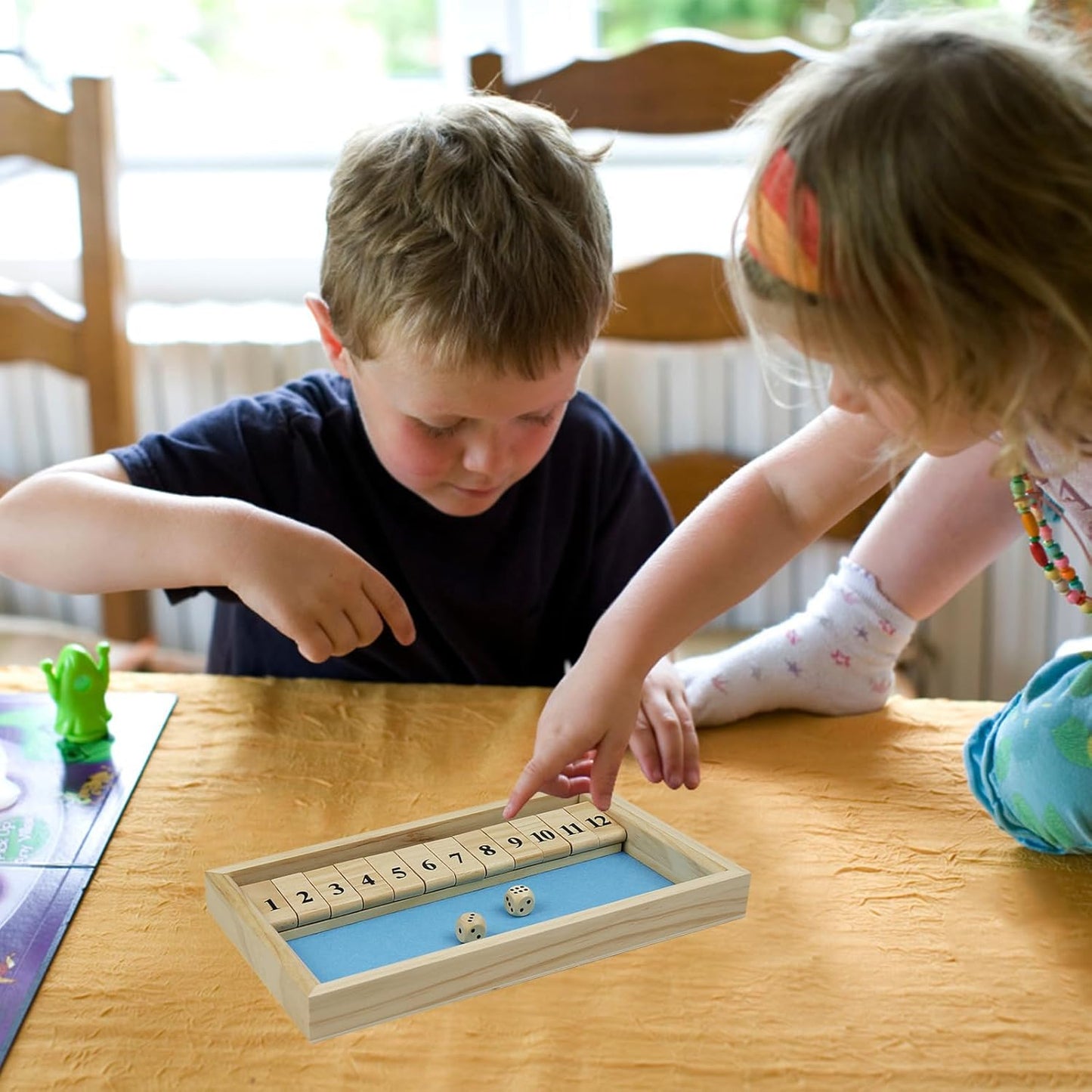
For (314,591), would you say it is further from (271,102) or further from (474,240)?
(271,102)

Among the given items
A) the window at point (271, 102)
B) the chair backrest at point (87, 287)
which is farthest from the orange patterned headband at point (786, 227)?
the window at point (271, 102)

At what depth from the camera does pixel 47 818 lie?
2.48ft

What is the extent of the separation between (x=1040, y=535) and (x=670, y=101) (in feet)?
2.76

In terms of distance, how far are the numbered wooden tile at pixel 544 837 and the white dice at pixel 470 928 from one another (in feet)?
0.27

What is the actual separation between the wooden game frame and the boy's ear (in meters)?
0.37

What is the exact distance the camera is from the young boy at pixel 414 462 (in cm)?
83

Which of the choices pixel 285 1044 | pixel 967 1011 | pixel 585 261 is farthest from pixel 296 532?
pixel 967 1011

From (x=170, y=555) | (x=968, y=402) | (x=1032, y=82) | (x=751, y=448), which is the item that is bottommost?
(x=751, y=448)

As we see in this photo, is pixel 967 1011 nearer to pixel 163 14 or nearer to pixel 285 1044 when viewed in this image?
pixel 285 1044

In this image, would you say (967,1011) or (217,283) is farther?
(217,283)

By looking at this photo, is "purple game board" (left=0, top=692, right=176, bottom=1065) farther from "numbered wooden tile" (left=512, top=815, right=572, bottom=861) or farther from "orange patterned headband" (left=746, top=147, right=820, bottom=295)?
"orange patterned headband" (left=746, top=147, right=820, bottom=295)

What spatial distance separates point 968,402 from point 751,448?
4.00 feet

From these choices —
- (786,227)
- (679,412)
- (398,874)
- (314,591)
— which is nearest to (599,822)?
(398,874)

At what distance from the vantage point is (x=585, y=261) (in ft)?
2.81
